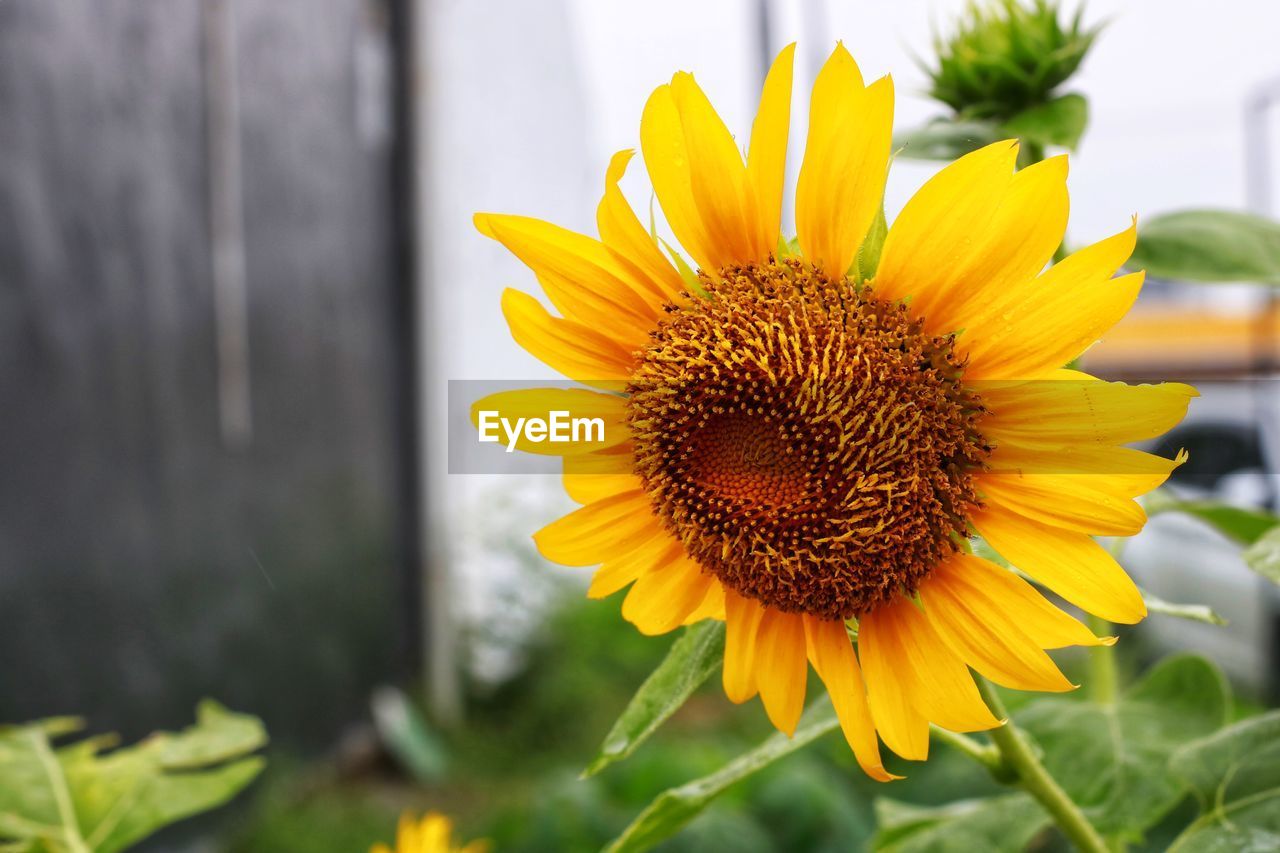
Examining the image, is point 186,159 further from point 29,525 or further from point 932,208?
point 932,208

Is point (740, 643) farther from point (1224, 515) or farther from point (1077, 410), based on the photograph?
point (1224, 515)

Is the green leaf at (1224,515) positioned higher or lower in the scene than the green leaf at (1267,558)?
lower

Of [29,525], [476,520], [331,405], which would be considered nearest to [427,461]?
[476,520]

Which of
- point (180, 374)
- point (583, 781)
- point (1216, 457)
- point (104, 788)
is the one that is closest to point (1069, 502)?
point (104, 788)

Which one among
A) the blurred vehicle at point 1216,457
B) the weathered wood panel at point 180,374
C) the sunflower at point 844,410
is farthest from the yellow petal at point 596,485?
the weathered wood panel at point 180,374

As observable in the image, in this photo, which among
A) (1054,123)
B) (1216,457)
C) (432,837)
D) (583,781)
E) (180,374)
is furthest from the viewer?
(1216,457)

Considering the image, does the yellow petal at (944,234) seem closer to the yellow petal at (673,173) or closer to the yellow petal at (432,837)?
the yellow petal at (673,173)

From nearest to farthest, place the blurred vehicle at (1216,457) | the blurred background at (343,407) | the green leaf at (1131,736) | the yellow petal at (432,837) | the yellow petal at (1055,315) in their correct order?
the yellow petal at (1055,315) < the green leaf at (1131,736) < the yellow petal at (432,837) < the blurred background at (343,407) < the blurred vehicle at (1216,457)
